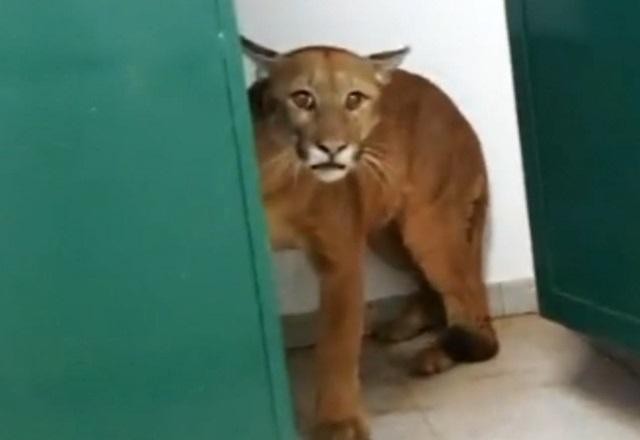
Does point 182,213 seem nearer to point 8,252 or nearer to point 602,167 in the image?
point 8,252

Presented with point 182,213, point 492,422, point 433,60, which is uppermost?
point 433,60

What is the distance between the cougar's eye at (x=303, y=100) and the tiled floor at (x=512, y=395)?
0.49m

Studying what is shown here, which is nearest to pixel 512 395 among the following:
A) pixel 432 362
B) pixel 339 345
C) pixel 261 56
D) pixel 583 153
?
pixel 432 362

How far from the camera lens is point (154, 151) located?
5.13ft

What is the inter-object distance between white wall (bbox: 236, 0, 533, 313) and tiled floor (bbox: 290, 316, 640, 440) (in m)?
0.14

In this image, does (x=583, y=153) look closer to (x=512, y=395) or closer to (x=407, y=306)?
(x=512, y=395)

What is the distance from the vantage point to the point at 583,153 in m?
1.88

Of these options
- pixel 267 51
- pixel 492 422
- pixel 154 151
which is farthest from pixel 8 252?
pixel 492 422

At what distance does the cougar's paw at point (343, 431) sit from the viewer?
1.90 meters

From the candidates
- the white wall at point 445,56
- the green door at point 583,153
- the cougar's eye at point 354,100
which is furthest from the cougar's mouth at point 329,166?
the white wall at point 445,56

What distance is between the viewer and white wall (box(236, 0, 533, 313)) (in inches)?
89.0

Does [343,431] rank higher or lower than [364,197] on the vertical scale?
lower

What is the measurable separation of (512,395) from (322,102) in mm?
563

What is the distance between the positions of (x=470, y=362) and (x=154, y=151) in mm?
852
